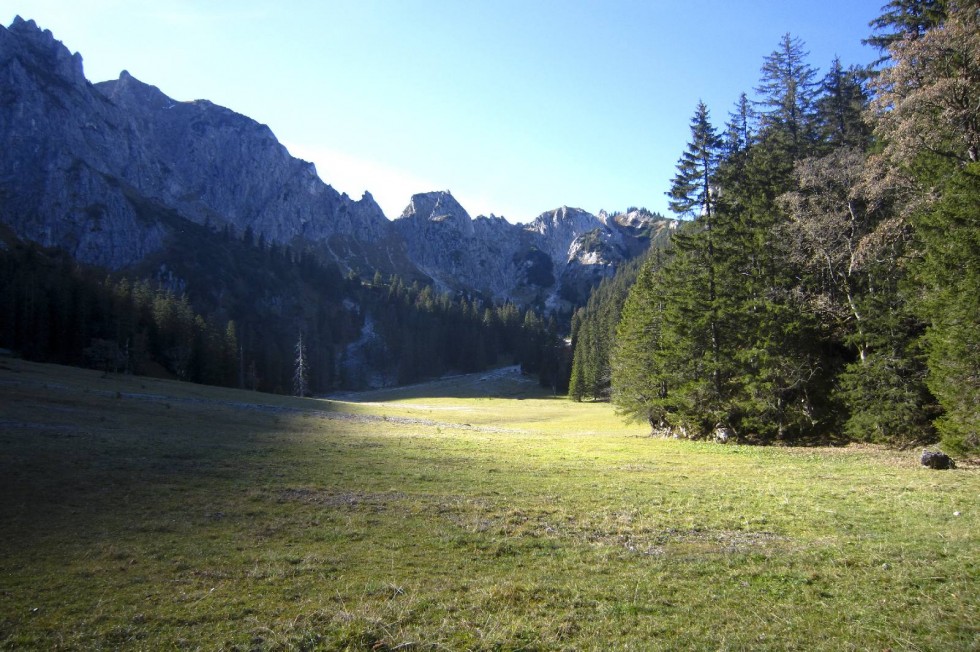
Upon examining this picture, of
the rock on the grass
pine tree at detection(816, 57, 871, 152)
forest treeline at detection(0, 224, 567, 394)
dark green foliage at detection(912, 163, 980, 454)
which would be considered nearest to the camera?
the rock on the grass

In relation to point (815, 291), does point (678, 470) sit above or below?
below

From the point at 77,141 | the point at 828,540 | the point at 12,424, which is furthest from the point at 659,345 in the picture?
the point at 77,141

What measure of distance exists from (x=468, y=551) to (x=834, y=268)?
32.0 metres

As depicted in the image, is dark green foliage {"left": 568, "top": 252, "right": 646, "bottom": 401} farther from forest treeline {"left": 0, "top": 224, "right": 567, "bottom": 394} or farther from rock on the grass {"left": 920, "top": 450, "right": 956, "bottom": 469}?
rock on the grass {"left": 920, "top": 450, "right": 956, "bottom": 469}

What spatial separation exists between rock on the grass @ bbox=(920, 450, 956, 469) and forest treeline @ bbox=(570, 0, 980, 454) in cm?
155

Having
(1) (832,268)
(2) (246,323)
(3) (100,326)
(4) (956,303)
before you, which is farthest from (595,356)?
(2) (246,323)

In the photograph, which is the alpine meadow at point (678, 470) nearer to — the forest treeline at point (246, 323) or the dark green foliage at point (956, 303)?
the dark green foliage at point (956, 303)

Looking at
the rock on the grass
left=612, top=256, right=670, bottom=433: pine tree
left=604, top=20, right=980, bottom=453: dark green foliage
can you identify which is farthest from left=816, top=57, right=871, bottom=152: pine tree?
the rock on the grass

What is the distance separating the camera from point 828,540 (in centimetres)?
1175

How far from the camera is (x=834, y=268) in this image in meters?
32.7

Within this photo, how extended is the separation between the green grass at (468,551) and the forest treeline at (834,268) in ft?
A: 18.5

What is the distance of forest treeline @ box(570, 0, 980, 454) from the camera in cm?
2223

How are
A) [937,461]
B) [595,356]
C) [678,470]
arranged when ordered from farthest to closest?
1. [595,356]
2. [678,470]
3. [937,461]

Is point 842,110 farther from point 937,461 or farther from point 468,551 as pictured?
point 468,551
